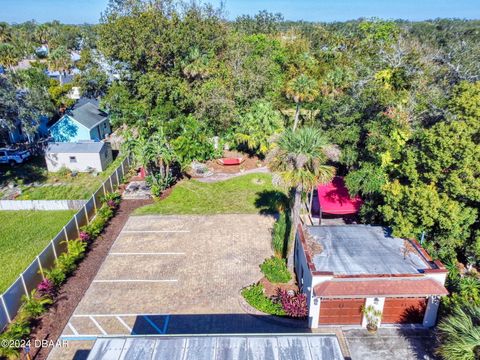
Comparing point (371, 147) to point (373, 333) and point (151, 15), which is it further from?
point (151, 15)

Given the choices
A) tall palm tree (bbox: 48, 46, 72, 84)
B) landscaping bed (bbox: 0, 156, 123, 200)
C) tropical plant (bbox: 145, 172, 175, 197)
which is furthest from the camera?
tall palm tree (bbox: 48, 46, 72, 84)

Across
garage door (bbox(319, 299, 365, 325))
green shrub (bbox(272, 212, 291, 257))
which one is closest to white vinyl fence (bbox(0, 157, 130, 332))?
green shrub (bbox(272, 212, 291, 257))

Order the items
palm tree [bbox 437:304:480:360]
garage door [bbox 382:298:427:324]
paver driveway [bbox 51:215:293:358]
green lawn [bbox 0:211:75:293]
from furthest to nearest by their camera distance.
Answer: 1. green lawn [bbox 0:211:75:293]
2. paver driveway [bbox 51:215:293:358]
3. garage door [bbox 382:298:427:324]
4. palm tree [bbox 437:304:480:360]

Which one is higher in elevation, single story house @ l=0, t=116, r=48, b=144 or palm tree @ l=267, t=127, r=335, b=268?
palm tree @ l=267, t=127, r=335, b=268

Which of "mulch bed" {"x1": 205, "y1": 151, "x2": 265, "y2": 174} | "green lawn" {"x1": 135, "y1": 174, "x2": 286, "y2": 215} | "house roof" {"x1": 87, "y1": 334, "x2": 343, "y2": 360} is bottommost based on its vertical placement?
"green lawn" {"x1": 135, "y1": 174, "x2": 286, "y2": 215}

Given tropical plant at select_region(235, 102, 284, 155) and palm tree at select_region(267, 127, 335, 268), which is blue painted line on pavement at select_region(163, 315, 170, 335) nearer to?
palm tree at select_region(267, 127, 335, 268)

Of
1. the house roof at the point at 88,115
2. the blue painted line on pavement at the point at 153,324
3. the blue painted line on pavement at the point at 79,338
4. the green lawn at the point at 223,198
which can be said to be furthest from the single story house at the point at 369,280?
the house roof at the point at 88,115

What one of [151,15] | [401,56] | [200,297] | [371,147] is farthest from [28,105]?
[401,56]
